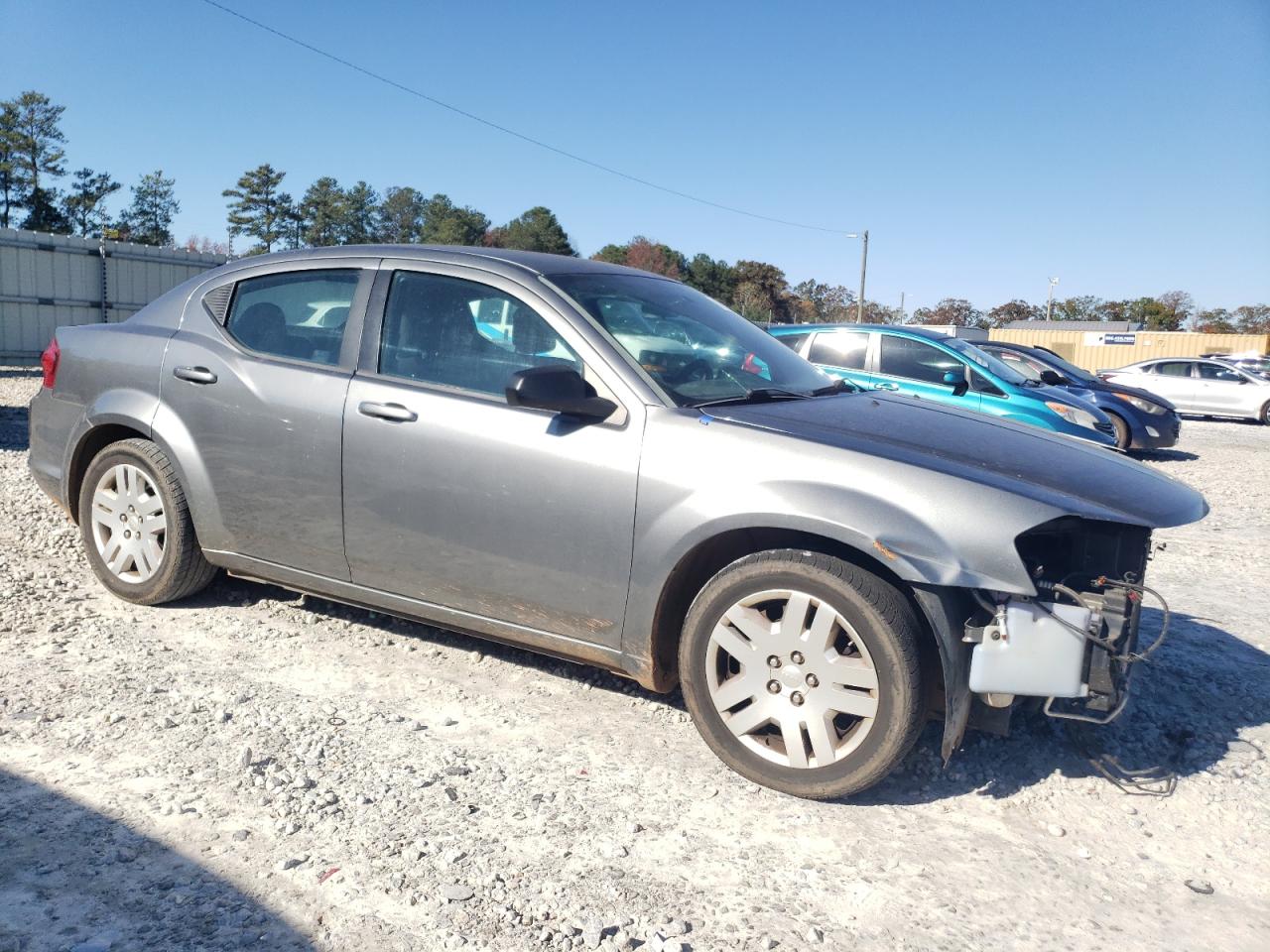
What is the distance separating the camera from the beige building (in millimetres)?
52625

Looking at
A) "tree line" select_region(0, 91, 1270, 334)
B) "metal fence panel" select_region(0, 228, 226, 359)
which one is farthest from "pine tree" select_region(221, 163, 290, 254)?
"metal fence panel" select_region(0, 228, 226, 359)

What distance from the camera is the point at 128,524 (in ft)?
15.3

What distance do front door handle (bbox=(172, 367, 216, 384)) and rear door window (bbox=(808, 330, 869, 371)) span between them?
6929 mm

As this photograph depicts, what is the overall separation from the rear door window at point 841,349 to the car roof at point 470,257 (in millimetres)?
5842

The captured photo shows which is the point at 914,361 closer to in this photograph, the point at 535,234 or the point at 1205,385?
the point at 1205,385

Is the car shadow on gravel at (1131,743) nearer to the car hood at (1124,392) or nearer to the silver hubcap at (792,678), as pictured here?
the silver hubcap at (792,678)

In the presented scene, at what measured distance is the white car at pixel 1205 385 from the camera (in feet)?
71.9

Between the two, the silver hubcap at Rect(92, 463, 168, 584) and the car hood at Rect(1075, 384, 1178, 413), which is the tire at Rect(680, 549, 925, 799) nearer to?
the silver hubcap at Rect(92, 463, 168, 584)

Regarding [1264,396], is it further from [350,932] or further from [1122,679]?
[350,932]

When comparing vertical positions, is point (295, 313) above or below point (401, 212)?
below

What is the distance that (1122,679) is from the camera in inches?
125

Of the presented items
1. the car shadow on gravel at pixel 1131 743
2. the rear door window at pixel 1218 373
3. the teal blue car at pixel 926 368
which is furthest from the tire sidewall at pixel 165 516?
the rear door window at pixel 1218 373

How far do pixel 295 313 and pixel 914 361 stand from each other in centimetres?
711

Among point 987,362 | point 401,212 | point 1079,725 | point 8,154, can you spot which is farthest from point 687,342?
point 401,212
